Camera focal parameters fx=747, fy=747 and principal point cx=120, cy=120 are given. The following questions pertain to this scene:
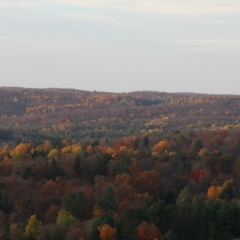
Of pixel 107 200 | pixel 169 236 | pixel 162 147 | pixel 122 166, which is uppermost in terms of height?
pixel 162 147

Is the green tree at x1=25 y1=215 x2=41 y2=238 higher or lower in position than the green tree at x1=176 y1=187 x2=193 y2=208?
lower

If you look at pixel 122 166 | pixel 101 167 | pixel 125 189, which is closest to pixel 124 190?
pixel 125 189

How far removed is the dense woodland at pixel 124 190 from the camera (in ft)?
186

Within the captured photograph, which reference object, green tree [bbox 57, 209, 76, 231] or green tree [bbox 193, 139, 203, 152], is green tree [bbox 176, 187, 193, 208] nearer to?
green tree [bbox 57, 209, 76, 231]

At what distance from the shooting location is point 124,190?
75250 millimetres

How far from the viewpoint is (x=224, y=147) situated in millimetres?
100062

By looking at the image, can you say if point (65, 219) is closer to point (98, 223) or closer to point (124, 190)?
point (98, 223)

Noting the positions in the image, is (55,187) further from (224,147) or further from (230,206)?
(224,147)

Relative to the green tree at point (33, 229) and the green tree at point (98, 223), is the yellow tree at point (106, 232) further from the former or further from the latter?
the green tree at point (33, 229)

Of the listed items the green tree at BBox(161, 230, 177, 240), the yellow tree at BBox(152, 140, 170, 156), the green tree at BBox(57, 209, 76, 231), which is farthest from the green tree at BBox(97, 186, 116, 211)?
the yellow tree at BBox(152, 140, 170, 156)

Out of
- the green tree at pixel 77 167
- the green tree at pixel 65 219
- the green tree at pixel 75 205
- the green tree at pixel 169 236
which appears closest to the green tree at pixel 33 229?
the green tree at pixel 65 219

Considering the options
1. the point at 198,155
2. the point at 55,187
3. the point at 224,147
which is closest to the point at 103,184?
the point at 55,187

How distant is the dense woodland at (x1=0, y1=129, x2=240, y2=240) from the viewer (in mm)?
56812

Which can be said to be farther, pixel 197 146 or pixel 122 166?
pixel 197 146
